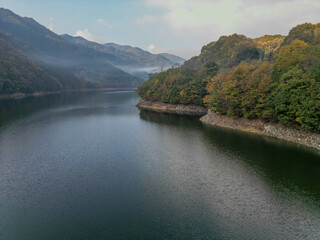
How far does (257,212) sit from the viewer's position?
61.5 feet

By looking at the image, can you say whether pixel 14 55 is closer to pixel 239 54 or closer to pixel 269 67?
pixel 239 54

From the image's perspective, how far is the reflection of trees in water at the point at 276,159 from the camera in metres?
23.3

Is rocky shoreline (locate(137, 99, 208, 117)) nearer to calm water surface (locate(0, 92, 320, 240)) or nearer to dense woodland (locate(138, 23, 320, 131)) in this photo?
dense woodland (locate(138, 23, 320, 131))

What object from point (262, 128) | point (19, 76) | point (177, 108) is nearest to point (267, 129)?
point (262, 128)

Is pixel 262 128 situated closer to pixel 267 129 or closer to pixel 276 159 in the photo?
pixel 267 129

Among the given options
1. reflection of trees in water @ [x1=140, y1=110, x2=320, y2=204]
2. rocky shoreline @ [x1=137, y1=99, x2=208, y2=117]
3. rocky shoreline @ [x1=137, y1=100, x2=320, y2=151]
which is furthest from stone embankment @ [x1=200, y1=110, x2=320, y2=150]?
rocky shoreline @ [x1=137, y1=99, x2=208, y2=117]

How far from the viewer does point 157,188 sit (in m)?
23.0

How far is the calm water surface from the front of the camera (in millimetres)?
16844

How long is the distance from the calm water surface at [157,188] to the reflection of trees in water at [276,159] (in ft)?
0.41

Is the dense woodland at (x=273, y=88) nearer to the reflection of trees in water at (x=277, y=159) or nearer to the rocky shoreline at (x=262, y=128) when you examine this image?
the rocky shoreline at (x=262, y=128)

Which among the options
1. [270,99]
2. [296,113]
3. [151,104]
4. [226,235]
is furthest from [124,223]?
[151,104]

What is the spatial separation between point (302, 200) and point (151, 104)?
6900cm

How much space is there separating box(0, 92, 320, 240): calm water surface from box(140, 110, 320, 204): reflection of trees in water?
0.12m

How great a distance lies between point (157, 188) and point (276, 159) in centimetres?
1756
